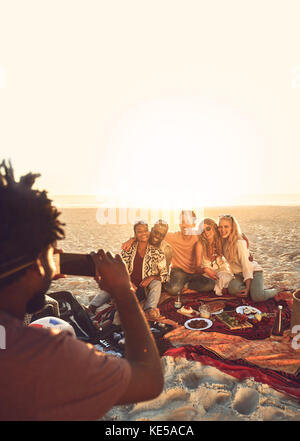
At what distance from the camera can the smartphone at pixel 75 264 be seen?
1.31 m

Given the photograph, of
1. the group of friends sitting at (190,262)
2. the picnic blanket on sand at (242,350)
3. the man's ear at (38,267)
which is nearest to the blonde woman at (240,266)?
the group of friends sitting at (190,262)

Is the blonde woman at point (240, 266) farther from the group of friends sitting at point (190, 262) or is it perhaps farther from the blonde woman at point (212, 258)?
the blonde woman at point (212, 258)

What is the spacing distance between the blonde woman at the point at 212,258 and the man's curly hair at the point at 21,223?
482 cm

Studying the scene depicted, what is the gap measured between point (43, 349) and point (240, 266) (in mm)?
5143

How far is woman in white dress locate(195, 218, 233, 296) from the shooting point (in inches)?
219

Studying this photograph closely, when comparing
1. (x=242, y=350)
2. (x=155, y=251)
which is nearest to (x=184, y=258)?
(x=155, y=251)

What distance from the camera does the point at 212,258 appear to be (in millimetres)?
5855

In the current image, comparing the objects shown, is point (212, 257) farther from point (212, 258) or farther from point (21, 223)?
point (21, 223)

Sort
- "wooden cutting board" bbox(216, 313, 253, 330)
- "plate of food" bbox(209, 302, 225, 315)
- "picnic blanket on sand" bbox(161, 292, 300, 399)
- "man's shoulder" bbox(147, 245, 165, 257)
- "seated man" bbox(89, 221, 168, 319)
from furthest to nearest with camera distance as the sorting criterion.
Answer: "man's shoulder" bbox(147, 245, 165, 257), "seated man" bbox(89, 221, 168, 319), "plate of food" bbox(209, 302, 225, 315), "wooden cutting board" bbox(216, 313, 253, 330), "picnic blanket on sand" bbox(161, 292, 300, 399)

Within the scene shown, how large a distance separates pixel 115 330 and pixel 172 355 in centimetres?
88

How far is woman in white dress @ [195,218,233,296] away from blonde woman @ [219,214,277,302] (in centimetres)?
10

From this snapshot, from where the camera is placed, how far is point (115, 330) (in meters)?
4.06

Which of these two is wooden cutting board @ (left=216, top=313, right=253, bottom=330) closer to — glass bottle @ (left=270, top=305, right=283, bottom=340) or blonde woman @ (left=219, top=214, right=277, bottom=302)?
glass bottle @ (left=270, top=305, right=283, bottom=340)

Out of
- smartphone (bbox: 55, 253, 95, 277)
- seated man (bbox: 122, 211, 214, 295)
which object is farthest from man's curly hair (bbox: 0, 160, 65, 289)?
seated man (bbox: 122, 211, 214, 295)
